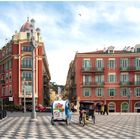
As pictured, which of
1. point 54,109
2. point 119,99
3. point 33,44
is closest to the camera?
point 54,109

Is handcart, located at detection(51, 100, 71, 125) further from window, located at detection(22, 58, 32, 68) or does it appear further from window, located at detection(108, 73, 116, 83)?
window, located at detection(22, 58, 32, 68)

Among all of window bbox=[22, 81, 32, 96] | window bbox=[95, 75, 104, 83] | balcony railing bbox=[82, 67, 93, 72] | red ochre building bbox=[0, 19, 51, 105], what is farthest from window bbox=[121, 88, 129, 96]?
window bbox=[22, 81, 32, 96]

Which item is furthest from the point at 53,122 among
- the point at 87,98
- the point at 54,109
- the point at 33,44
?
the point at 87,98

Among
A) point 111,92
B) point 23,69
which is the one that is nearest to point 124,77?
point 111,92

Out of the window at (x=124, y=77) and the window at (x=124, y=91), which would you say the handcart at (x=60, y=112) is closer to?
the window at (x=124, y=91)

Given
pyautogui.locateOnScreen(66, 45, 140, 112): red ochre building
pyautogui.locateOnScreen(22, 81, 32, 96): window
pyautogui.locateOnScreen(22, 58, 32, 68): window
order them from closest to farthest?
pyautogui.locateOnScreen(66, 45, 140, 112): red ochre building < pyautogui.locateOnScreen(22, 81, 32, 96): window < pyautogui.locateOnScreen(22, 58, 32, 68): window

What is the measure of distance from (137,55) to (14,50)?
80.9 feet

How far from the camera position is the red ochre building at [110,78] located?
82.6 m

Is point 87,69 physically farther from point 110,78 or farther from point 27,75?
point 27,75

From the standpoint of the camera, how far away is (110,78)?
83375mm

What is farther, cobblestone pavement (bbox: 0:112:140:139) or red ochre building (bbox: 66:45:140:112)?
red ochre building (bbox: 66:45:140:112)

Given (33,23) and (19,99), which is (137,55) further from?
(33,23)

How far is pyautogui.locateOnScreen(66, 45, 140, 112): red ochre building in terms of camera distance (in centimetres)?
8262

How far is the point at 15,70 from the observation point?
281 ft
